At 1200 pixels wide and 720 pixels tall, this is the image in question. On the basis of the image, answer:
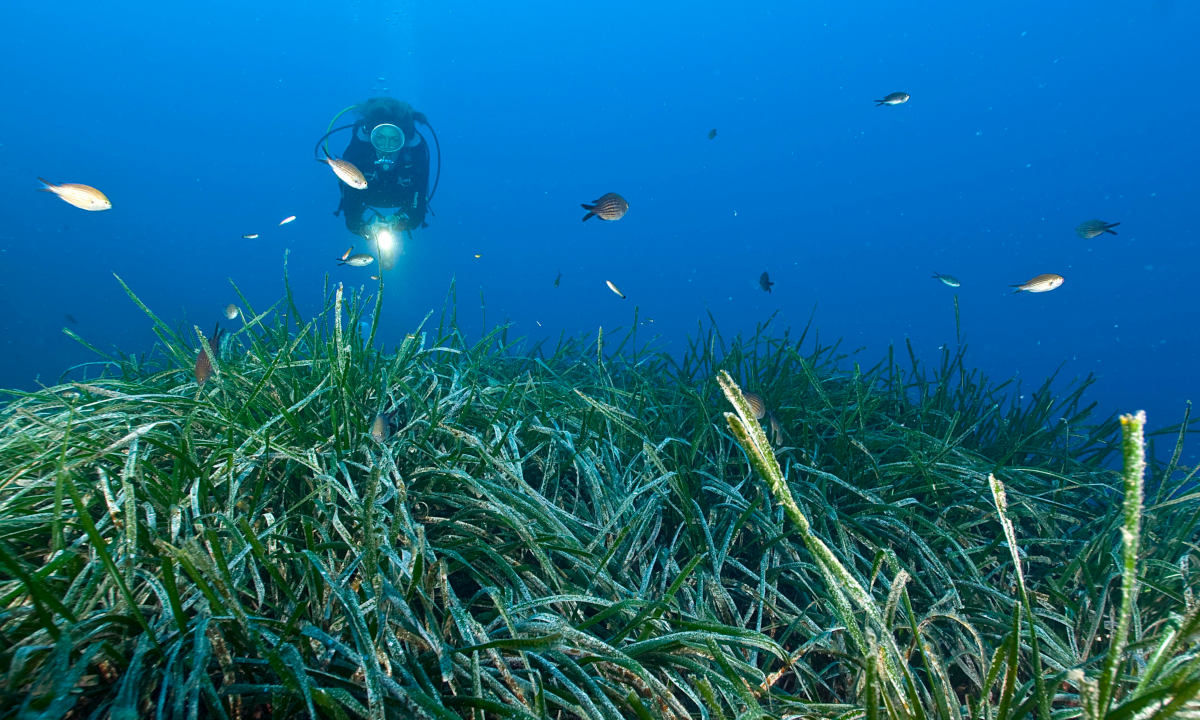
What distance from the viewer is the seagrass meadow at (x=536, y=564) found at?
3.57ft

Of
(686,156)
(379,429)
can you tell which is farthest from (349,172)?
(686,156)

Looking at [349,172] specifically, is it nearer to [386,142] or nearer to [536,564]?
[536,564]

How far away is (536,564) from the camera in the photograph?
1.94 m

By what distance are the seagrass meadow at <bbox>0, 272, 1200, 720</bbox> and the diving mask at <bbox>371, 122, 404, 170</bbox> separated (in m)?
8.15

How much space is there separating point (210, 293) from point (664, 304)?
7005 cm

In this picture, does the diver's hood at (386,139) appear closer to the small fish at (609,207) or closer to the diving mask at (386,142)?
the diving mask at (386,142)

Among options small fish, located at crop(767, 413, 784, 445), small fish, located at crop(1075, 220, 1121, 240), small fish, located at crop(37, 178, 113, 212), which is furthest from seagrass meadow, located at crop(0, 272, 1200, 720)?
small fish, located at crop(1075, 220, 1121, 240)

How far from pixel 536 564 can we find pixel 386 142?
9982 millimetres

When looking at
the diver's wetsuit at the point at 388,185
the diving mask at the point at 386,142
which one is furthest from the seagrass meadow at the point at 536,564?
the diver's wetsuit at the point at 388,185

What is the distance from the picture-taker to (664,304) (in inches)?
3755

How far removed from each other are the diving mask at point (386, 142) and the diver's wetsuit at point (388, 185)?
19cm

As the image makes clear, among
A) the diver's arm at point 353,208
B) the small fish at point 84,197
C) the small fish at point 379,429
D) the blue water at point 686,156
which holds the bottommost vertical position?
the small fish at point 379,429

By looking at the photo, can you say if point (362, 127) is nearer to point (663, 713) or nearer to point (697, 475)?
point (697, 475)

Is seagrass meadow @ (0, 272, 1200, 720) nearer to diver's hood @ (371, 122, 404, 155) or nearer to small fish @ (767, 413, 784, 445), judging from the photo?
small fish @ (767, 413, 784, 445)
